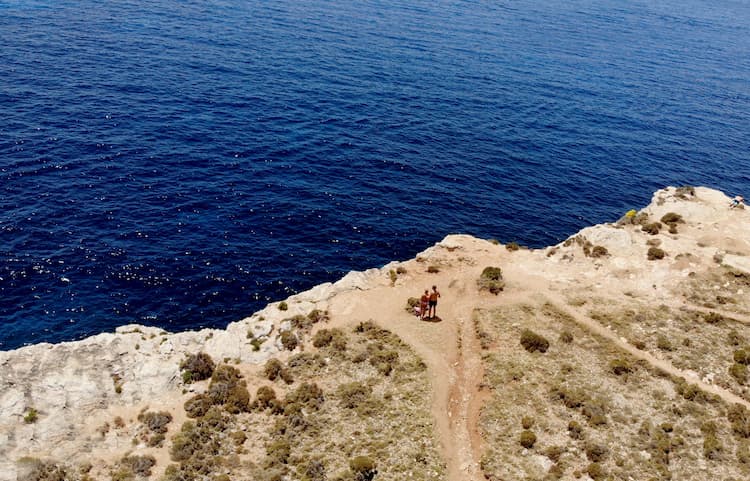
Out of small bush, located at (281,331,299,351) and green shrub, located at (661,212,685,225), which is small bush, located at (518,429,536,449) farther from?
green shrub, located at (661,212,685,225)

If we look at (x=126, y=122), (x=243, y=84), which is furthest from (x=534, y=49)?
(x=126, y=122)

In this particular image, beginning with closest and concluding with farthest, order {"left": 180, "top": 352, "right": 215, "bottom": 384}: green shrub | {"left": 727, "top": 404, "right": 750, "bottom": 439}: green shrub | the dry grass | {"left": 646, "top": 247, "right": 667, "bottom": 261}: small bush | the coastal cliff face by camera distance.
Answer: the dry grass
the coastal cliff face
{"left": 727, "top": 404, "right": 750, "bottom": 439}: green shrub
{"left": 180, "top": 352, "right": 215, "bottom": 384}: green shrub
{"left": 646, "top": 247, "right": 667, "bottom": 261}: small bush

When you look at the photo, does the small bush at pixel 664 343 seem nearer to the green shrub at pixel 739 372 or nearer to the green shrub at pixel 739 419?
the green shrub at pixel 739 372

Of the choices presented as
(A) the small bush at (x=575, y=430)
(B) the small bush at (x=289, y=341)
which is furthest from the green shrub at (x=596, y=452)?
(B) the small bush at (x=289, y=341)

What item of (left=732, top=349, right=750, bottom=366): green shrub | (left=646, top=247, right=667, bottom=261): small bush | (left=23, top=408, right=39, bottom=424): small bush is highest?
(left=646, top=247, right=667, bottom=261): small bush

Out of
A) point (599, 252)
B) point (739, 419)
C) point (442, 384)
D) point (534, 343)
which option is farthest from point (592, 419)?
point (599, 252)

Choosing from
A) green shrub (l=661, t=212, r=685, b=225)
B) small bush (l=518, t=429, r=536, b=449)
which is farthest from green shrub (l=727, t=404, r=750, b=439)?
green shrub (l=661, t=212, r=685, b=225)
